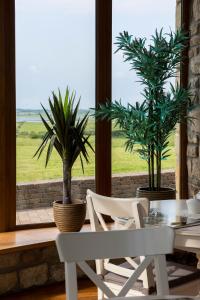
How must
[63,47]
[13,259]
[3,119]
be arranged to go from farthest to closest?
[63,47] → [3,119] → [13,259]

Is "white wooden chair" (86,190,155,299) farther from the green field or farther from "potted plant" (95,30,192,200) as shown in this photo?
the green field

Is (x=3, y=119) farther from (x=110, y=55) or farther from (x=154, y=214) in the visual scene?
(x=154, y=214)

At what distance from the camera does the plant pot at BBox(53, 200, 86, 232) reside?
163 inches

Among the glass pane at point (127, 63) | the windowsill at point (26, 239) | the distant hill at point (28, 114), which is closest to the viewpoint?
the windowsill at point (26, 239)

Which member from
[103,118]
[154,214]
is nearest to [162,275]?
[154,214]

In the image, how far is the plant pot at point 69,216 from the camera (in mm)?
4137

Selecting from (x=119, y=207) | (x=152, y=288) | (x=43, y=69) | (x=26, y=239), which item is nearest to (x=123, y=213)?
(x=119, y=207)

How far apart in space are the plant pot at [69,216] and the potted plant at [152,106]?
0.58m

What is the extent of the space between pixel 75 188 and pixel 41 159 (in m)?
0.43

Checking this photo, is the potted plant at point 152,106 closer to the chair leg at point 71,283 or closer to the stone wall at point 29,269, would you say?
the stone wall at point 29,269

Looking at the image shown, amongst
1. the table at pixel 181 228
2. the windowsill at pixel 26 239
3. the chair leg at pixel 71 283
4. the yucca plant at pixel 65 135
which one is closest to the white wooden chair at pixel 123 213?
the table at pixel 181 228

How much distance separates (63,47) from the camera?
4.54 metres

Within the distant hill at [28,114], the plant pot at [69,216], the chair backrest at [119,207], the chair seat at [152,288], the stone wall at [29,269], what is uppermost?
the distant hill at [28,114]

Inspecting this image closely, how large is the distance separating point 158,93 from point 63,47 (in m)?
0.94
